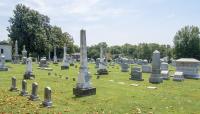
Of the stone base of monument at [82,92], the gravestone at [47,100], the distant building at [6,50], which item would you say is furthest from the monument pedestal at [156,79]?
the distant building at [6,50]

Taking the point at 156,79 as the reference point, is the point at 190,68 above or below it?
above

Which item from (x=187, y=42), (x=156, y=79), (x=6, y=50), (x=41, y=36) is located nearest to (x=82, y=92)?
(x=156, y=79)

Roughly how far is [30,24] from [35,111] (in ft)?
199

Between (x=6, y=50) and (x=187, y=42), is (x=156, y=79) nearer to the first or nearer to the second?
(x=6, y=50)

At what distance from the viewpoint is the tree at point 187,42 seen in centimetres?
8719

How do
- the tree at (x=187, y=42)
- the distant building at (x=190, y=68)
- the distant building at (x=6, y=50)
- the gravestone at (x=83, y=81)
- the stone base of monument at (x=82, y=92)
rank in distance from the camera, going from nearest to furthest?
the stone base of monument at (x=82, y=92) → the gravestone at (x=83, y=81) → the distant building at (x=190, y=68) → the distant building at (x=6, y=50) → the tree at (x=187, y=42)

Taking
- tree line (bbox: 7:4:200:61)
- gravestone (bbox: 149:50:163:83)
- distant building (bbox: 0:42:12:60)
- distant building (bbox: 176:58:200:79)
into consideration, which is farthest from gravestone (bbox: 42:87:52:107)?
distant building (bbox: 0:42:12:60)

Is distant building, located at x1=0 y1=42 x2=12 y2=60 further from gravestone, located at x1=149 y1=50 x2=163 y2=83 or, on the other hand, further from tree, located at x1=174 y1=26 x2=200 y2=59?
gravestone, located at x1=149 y1=50 x2=163 y2=83

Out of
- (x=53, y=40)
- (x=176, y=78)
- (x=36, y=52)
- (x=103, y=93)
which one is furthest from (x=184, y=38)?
(x=103, y=93)

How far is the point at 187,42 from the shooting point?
90.6 metres

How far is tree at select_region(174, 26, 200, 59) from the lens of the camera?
8719 cm

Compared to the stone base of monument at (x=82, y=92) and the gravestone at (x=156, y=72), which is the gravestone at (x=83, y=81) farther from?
the gravestone at (x=156, y=72)

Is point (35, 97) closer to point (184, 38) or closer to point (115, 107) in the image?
point (115, 107)

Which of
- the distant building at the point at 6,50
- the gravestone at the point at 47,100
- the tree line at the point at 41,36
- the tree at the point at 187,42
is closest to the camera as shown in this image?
the gravestone at the point at 47,100
